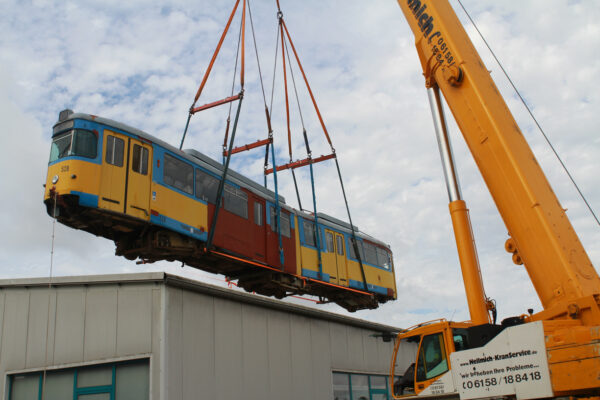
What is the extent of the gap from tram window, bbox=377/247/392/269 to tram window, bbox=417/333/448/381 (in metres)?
12.1

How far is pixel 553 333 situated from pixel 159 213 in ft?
25.9

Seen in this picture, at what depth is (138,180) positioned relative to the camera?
35.9 ft

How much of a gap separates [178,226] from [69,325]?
283 centimetres

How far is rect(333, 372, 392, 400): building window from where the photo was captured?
1505 cm

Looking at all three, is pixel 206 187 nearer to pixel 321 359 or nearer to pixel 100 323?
pixel 100 323

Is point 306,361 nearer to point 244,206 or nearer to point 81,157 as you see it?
point 244,206

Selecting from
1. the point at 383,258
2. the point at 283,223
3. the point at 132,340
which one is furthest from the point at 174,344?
the point at 383,258

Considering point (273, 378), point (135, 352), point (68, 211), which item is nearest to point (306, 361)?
point (273, 378)

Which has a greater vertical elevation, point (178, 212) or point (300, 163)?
point (300, 163)

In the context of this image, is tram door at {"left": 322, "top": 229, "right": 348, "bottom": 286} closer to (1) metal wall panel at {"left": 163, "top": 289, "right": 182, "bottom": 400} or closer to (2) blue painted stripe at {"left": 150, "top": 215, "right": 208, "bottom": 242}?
(2) blue painted stripe at {"left": 150, "top": 215, "right": 208, "bottom": 242}

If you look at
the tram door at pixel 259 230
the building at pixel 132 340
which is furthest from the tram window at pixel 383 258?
the building at pixel 132 340

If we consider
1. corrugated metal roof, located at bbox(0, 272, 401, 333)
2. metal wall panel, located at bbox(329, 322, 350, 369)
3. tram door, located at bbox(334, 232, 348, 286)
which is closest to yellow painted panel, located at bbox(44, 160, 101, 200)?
corrugated metal roof, located at bbox(0, 272, 401, 333)

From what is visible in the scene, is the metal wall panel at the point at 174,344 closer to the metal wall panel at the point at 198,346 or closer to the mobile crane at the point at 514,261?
the metal wall panel at the point at 198,346

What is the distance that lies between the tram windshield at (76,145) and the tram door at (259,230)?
472 centimetres
